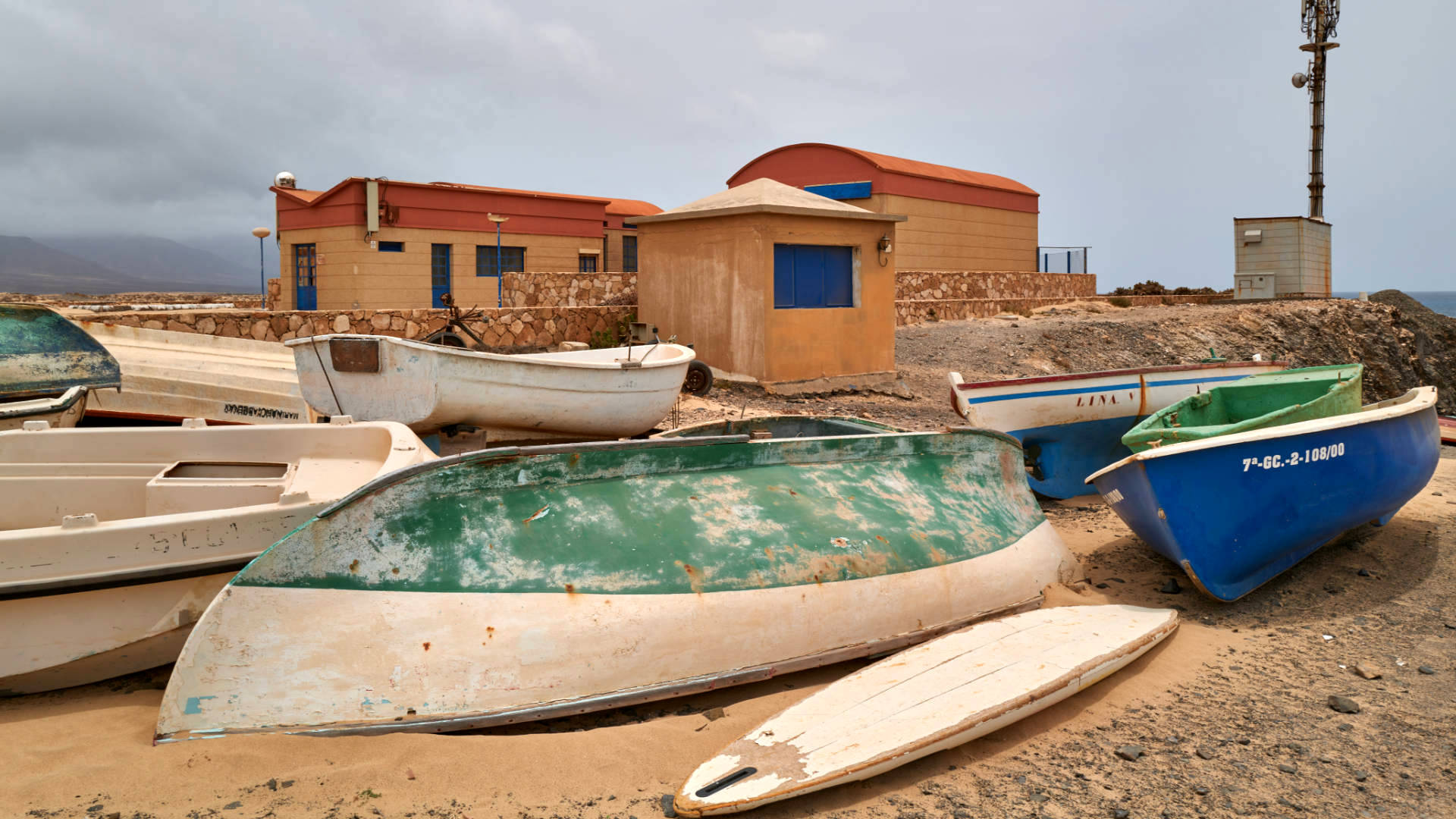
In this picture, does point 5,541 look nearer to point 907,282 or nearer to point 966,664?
point 966,664

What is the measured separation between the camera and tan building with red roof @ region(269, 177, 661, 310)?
20.5 metres

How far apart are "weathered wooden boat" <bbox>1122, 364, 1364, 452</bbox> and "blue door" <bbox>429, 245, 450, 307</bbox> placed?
17.2 m

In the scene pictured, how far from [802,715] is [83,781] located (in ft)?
8.02

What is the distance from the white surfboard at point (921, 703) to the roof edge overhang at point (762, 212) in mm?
8075

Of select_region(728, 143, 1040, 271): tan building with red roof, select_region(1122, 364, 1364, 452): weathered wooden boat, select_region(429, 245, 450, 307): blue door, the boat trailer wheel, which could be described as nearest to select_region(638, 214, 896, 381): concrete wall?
the boat trailer wheel

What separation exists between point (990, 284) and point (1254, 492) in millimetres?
20374

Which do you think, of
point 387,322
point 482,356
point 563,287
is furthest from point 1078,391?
point 563,287

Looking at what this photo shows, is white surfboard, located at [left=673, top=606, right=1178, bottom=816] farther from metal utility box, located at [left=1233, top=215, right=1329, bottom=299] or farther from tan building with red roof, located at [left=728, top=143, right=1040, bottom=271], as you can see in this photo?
metal utility box, located at [left=1233, top=215, right=1329, bottom=299]

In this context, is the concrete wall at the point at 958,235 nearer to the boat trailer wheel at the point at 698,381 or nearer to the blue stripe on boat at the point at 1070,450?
the boat trailer wheel at the point at 698,381

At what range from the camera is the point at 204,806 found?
2920 mm

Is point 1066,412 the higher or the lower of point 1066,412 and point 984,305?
the lower

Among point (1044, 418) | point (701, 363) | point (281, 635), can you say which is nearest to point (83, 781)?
point (281, 635)

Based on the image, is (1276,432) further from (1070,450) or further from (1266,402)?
(1070,450)

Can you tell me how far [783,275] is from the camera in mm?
12586
